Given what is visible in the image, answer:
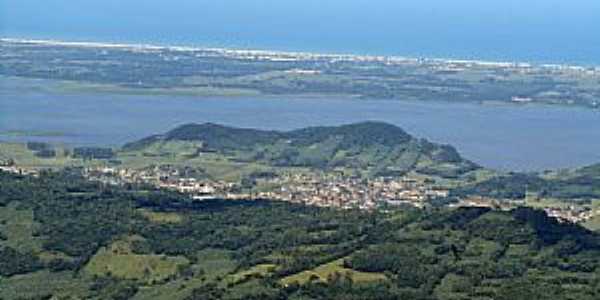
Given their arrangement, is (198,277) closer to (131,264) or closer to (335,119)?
(131,264)

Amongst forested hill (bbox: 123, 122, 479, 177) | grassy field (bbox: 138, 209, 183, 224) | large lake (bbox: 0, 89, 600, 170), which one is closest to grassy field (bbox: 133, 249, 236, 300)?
grassy field (bbox: 138, 209, 183, 224)

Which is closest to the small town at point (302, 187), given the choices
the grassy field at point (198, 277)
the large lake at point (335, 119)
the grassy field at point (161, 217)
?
the grassy field at point (161, 217)

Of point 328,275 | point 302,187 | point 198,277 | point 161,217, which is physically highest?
point 161,217

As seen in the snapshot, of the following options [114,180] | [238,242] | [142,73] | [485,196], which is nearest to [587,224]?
[485,196]

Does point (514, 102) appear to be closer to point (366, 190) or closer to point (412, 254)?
point (366, 190)

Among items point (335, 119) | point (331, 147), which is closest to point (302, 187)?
point (331, 147)

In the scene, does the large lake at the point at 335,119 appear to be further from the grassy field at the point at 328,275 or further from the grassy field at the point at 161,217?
the grassy field at the point at 328,275
